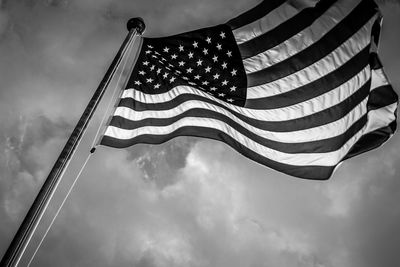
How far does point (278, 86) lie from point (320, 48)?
4.20 feet

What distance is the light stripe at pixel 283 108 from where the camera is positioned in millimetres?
7098

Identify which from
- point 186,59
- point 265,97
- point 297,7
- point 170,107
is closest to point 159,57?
point 186,59

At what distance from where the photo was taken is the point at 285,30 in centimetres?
690

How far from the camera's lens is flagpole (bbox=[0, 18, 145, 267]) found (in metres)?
3.87

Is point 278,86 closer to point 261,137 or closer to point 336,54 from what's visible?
point 261,137

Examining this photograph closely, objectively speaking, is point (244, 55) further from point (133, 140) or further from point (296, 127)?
point (133, 140)

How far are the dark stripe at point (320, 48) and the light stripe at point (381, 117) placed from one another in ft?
6.05

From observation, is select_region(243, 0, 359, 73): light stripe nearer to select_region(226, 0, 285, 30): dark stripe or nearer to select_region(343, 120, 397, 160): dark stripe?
select_region(226, 0, 285, 30): dark stripe

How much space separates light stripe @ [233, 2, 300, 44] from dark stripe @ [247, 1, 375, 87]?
853 millimetres

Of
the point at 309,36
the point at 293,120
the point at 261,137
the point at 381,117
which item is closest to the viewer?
the point at 309,36

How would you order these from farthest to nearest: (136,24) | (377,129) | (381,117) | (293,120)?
(293,120) → (377,129) → (381,117) → (136,24)

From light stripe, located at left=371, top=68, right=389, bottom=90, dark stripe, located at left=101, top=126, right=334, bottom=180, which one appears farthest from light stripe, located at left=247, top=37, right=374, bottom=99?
dark stripe, located at left=101, top=126, right=334, bottom=180

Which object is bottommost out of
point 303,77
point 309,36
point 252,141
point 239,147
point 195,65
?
point 239,147

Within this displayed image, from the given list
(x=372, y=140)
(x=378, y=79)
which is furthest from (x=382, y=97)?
(x=372, y=140)
